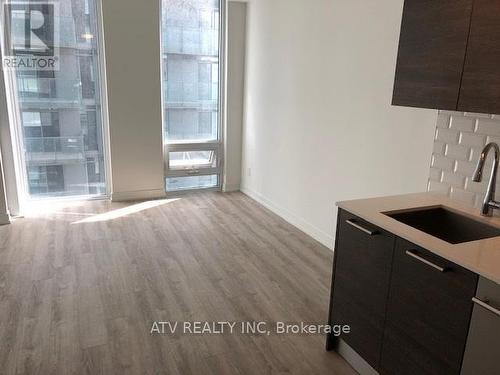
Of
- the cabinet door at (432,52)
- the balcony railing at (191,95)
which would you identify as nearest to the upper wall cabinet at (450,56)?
the cabinet door at (432,52)

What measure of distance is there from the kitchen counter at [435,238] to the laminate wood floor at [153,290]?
917mm

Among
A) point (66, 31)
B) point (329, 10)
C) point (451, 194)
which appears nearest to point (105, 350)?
point (451, 194)

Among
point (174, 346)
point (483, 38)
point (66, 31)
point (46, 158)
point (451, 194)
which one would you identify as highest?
point (66, 31)

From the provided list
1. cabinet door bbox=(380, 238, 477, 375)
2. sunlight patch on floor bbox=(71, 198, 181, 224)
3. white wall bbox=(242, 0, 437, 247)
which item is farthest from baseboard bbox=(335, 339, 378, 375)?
sunlight patch on floor bbox=(71, 198, 181, 224)

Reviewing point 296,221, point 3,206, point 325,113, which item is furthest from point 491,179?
point 3,206

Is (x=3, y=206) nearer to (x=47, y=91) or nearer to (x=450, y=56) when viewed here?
(x=47, y=91)

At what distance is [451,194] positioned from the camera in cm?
235

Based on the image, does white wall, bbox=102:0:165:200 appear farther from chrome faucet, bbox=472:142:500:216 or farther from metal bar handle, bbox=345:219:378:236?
chrome faucet, bbox=472:142:500:216

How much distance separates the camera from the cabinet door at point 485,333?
4.50ft

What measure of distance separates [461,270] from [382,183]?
1.66 m

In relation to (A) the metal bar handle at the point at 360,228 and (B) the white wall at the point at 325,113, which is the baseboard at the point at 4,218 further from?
(A) the metal bar handle at the point at 360,228

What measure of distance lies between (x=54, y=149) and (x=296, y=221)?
9.86ft

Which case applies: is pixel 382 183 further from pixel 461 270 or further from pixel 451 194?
pixel 461 270

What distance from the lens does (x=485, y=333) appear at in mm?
1406
